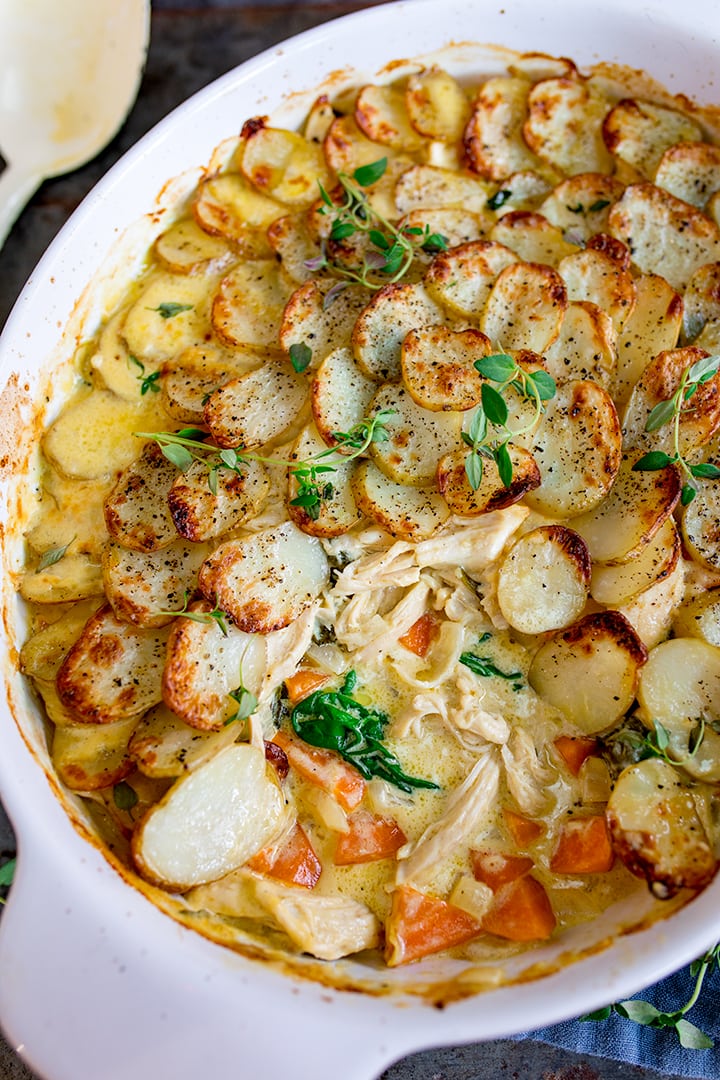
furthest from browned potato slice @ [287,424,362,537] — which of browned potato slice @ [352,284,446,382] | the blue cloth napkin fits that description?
the blue cloth napkin

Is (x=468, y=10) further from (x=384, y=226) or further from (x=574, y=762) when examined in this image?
(x=574, y=762)

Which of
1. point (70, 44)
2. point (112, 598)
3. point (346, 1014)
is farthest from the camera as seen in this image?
point (70, 44)

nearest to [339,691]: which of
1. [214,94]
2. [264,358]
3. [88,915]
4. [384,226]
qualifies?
[88,915]

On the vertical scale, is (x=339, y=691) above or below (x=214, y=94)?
below

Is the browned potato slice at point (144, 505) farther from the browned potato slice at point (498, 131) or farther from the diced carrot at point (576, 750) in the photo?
the browned potato slice at point (498, 131)

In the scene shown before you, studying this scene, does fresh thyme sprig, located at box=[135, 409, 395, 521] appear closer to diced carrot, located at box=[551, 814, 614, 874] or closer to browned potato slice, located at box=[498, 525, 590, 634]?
browned potato slice, located at box=[498, 525, 590, 634]

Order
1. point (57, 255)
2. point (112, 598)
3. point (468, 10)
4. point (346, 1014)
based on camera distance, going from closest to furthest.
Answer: point (346, 1014)
point (112, 598)
point (57, 255)
point (468, 10)

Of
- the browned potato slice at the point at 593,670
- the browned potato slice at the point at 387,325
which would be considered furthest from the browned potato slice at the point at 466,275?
the browned potato slice at the point at 593,670
